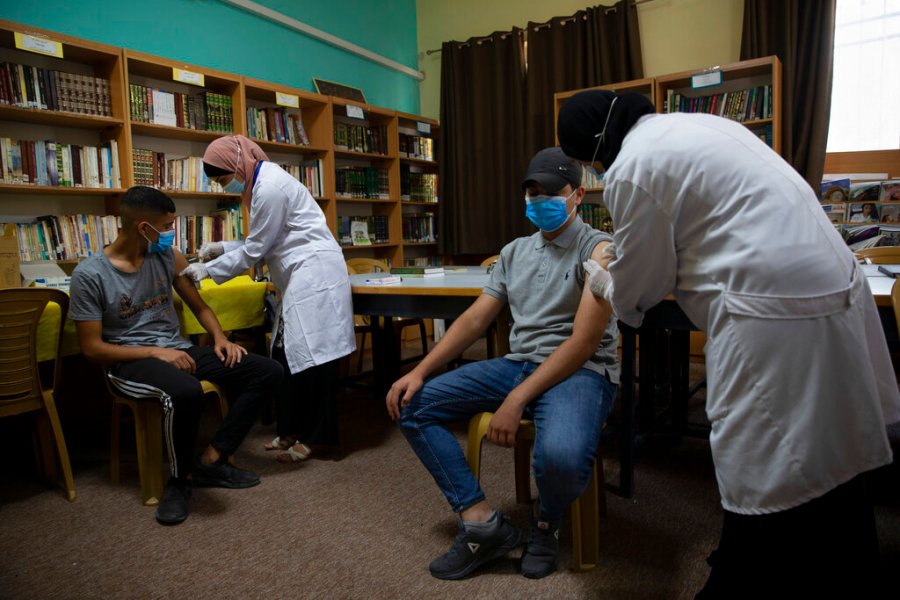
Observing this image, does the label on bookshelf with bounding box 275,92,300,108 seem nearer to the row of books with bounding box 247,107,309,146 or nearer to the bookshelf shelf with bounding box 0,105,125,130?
the row of books with bounding box 247,107,309,146

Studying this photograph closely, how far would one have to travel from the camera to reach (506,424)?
57.7 inches

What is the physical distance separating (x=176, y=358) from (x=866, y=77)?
4539 millimetres

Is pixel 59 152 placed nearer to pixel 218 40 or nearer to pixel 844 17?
pixel 218 40

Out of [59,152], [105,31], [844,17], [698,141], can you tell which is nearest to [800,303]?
[698,141]

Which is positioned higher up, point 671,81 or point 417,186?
point 671,81

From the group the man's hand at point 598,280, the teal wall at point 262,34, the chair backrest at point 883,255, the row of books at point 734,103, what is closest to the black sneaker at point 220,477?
the man's hand at point 598,280

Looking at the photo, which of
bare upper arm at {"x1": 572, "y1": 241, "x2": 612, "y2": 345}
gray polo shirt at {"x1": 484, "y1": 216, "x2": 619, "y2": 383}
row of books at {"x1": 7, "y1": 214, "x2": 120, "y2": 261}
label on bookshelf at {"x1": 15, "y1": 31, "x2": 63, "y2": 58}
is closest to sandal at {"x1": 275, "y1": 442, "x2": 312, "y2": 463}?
gray polo shirt at {"x1": 484, "y1": 216, "x2": 619, "y2": 383}

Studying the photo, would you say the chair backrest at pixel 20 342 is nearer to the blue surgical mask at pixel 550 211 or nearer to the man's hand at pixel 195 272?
the man's hand at pixel 195 272

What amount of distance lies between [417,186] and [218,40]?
202cm

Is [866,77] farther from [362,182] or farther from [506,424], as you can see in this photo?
[506,424]

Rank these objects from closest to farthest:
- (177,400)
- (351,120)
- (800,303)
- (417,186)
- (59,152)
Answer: (800,303) < (177,400) < (59,152) < (351,120) < (417,186)

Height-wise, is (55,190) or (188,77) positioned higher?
(188,77)


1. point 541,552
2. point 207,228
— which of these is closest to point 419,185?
point 207,228

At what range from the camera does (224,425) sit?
6.98 feet
